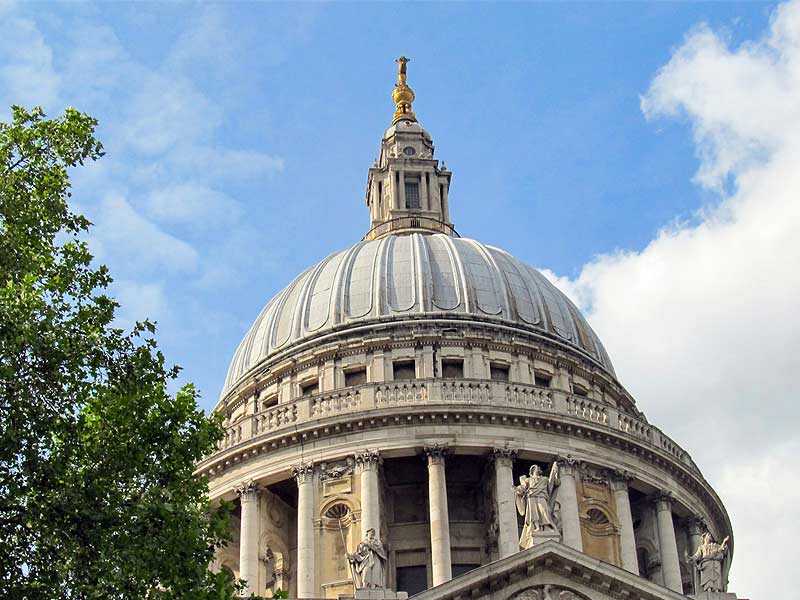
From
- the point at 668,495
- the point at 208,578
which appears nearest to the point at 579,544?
the point at 668,495

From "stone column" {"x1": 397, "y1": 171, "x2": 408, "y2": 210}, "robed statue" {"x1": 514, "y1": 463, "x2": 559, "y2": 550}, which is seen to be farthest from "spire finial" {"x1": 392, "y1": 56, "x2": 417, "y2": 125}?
"robed statue" {"x1": 514, "y1": 463, "x2": 559, "y2": 550}

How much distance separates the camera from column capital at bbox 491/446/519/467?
50250 mm

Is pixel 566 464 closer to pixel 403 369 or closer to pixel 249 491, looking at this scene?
pixel 403 369

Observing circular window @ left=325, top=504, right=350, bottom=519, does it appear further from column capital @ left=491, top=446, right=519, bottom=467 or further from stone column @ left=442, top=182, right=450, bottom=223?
stone column @ left=442, top=182, right=450, bottom=223

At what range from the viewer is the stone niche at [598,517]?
50719mm

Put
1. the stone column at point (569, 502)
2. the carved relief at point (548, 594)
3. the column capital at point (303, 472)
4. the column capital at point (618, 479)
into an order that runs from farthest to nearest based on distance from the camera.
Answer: the column capital at point (618, 479) → the column capital at point (303, 472) → the stone column at point (569, 502) → the carved relief at point (548, 594)

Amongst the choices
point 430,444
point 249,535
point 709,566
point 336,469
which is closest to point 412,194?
point 430,444

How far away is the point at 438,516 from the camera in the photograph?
49.2 m

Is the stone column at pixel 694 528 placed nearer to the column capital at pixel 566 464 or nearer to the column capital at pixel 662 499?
the column capital at pixel 662 499

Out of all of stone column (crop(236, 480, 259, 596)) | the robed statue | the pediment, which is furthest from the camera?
stone column (crop(236, 480, 259, 596))

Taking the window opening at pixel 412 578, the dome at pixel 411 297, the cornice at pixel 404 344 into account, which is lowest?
the window opening at pixel 412 578

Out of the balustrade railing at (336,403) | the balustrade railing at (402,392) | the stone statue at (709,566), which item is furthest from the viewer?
the balustrade railing at (336,403)

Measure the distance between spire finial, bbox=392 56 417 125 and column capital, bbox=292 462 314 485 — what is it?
26.1 metres

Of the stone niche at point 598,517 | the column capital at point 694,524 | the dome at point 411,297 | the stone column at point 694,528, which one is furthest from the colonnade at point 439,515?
the dome at point 411,297
